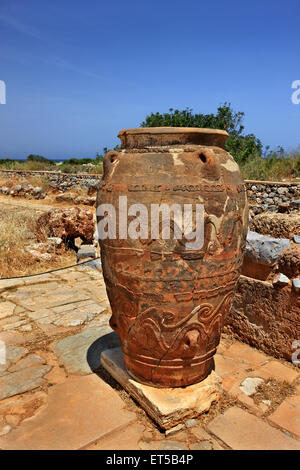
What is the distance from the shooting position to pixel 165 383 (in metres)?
2.20

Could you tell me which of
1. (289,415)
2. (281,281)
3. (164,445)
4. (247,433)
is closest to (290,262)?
(281,281)

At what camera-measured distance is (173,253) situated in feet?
6.17

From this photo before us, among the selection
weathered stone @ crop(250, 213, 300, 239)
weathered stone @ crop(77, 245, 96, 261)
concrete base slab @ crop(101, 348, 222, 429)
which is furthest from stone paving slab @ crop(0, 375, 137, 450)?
weathered stone @ crop(77, 245, 96, 261)

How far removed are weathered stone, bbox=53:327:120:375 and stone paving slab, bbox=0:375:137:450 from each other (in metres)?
0.25

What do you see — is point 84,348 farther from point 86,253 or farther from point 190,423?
point 86,253

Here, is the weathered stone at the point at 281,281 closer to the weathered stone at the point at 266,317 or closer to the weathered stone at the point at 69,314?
the weathered stone at the point at 266,317

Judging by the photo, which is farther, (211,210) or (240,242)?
(240,242)

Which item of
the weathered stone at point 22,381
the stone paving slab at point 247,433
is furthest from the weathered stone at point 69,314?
the stone paving slab at point 247,433

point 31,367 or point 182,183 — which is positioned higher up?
point 182,183

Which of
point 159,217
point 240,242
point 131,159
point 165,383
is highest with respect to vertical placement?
point 131,159

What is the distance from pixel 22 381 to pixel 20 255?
3241 millimetres
